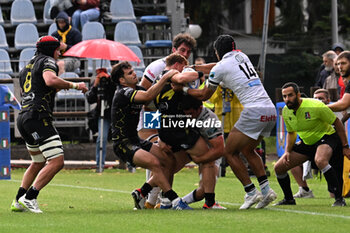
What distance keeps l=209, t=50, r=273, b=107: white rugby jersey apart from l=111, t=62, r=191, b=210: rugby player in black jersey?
523 mm

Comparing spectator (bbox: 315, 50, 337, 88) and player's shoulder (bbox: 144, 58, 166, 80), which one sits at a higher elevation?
player's shoulder (bbox: 144, 58, 166, 80)

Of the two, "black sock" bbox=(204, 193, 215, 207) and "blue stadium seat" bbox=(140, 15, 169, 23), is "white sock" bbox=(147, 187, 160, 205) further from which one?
"blue stadium seat" bbox=(140, 15, 169, 23)

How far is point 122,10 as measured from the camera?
24.8 m

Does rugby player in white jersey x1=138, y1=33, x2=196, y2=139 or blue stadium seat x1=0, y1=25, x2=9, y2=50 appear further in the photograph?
blue stadium seat x1=0, y1=25, x2=9, y2=50

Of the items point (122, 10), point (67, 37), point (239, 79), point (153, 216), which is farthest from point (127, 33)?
point (153, 216)

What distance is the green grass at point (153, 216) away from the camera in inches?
329

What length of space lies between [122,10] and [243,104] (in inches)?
589

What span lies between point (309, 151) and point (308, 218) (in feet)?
7.96

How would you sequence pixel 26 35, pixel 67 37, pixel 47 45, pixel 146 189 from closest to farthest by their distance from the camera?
pixel 146 189 → pixel 47 45 → pixel 67 37 → pixel 26 35

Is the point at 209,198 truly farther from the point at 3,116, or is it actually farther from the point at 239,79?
the point at 3,116

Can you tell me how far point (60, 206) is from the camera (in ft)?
37.3

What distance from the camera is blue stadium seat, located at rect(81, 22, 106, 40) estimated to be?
23094 mm

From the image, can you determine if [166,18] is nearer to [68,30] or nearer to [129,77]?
[68,30]

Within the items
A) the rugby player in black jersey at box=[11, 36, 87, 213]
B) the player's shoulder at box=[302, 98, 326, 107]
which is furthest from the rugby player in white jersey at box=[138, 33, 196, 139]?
the player's shoulder at box=[302, 98, 326, 107]
